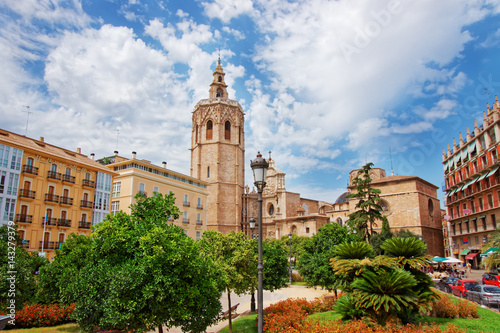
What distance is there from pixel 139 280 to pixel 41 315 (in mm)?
8711

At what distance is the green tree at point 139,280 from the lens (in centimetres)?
734

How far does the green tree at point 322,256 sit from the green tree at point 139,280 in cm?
889

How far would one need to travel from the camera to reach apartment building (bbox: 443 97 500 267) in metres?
29.8

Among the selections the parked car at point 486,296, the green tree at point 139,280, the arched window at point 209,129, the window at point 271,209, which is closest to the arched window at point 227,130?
the arched window at point 209,129

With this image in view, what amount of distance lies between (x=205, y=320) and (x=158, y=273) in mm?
2323

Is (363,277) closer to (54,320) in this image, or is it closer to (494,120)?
(54,320)

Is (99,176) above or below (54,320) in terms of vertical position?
above

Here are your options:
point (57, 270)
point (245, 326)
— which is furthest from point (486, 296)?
point (57, 270)

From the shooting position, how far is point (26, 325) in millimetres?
12562

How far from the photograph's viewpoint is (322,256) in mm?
16719

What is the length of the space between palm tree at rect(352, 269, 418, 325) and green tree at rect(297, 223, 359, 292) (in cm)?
635

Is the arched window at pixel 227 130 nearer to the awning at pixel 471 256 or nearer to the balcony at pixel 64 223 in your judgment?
the balcony at pixel 64 223

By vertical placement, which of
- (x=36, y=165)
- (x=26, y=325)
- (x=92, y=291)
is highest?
(x=36, y=165)

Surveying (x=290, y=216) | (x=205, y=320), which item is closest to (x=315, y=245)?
(x=205, y=320)
